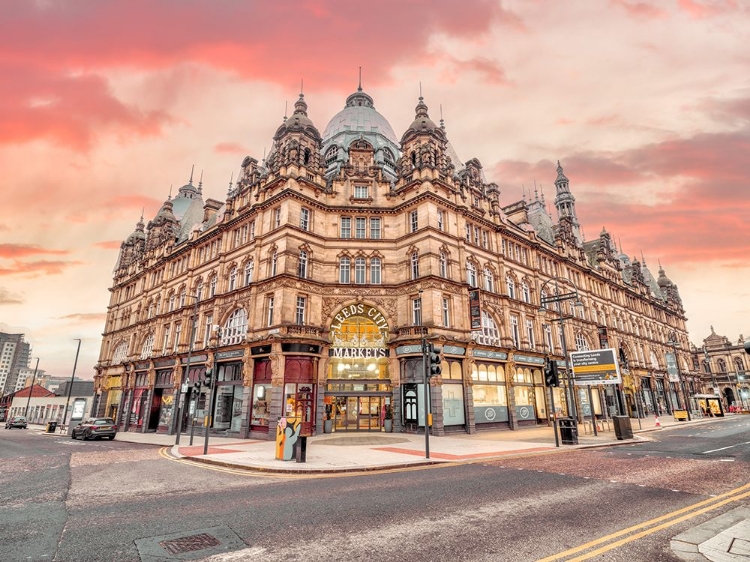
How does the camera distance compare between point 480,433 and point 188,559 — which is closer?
point 188,559

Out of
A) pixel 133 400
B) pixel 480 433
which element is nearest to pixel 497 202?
pixel 480 433

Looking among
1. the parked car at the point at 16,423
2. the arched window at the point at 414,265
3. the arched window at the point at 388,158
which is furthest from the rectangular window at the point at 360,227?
the parked car at the point at 16,423

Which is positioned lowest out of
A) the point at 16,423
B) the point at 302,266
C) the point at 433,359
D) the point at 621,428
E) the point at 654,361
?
the point at 16,423

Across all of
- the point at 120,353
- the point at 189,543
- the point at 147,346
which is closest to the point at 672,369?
the point at 189,543

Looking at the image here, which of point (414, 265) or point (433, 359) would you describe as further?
point (414, 265)

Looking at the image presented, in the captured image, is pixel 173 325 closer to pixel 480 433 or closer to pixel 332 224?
pixel 332 224

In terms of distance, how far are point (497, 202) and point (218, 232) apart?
87.5 feet

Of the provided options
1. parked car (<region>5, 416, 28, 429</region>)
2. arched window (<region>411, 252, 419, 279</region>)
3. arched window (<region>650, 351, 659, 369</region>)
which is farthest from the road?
arched window (<region>650, 351, 659, 369</region>)

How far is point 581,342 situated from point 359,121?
36037 mm

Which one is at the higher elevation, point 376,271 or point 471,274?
point 471,274

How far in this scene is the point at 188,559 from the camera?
5.04 metres

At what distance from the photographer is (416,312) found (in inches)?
1115

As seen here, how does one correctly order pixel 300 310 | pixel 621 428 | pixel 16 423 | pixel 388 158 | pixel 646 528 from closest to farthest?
pixel 646 528 < pixel 621 428 < pixel 300 310 < pixel 388 158 < pixel 16 423

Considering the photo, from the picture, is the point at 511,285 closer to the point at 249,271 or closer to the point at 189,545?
the point at 249,271
